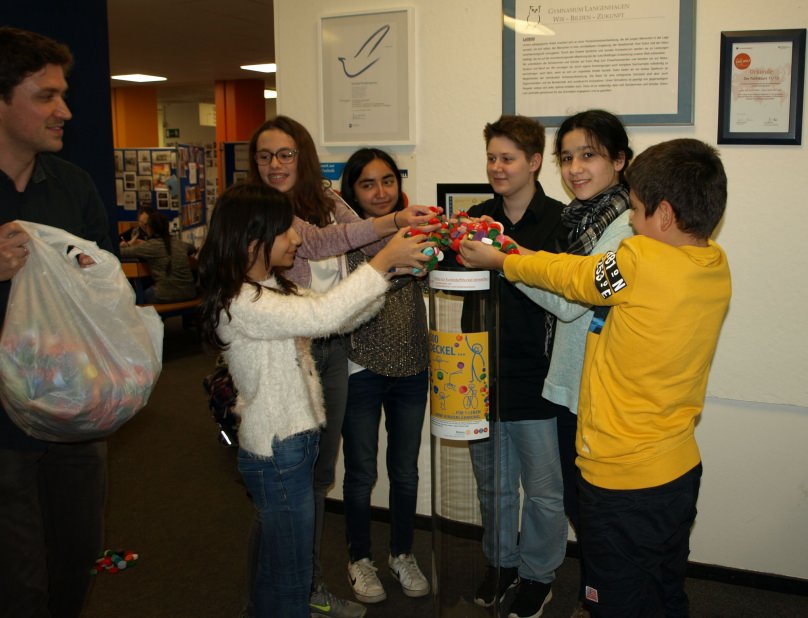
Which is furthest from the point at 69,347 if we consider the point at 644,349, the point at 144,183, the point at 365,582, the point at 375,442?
the point at 144,183

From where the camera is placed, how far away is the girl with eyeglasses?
211 centimetres

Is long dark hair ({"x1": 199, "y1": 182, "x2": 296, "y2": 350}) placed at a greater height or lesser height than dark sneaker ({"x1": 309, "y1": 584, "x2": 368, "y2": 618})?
greater

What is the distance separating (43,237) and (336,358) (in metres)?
0.95

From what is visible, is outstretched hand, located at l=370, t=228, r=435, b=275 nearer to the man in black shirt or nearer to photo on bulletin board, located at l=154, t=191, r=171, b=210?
the man in black shirt

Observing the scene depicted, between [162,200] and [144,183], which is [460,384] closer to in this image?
[162,200]

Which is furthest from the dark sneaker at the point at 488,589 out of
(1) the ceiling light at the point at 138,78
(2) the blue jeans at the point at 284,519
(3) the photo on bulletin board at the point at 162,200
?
(1) the ceiling light at the point at 138,78

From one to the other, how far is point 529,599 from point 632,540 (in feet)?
2.63

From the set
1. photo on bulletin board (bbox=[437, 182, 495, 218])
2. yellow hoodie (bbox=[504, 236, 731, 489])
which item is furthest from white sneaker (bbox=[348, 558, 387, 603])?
photo on bulletin board (bbox=[437, 182, 495, 218])

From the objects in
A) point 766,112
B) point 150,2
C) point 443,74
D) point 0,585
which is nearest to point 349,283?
point 0,585

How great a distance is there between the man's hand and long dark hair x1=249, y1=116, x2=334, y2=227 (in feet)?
2.43

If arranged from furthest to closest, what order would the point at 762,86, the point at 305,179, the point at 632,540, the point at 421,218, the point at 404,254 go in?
the point at 762,86 → the point at 305,179 → the point at 421,218 → the point at 404,254 → the point at 632,540

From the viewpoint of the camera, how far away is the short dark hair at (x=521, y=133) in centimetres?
214

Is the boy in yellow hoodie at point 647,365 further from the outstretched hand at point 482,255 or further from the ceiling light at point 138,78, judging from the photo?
the ceiling light at point 138,78

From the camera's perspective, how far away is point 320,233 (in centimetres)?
212
